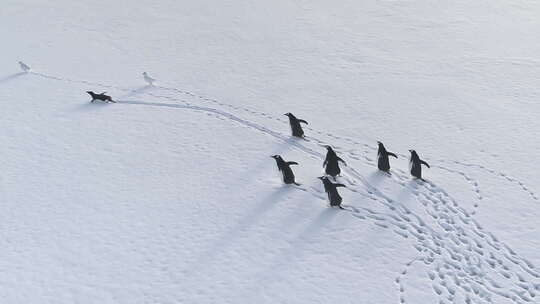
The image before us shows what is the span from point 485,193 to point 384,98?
4738 mm

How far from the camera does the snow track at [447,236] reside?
7395 mm

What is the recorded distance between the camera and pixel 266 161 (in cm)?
1054

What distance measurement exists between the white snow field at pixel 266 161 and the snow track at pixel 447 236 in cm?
3

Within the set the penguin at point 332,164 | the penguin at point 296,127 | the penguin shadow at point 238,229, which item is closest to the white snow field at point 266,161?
the penguin shadow at point 238,229

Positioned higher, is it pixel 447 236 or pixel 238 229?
pixel 238 229

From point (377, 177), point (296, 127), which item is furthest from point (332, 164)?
point (296, 127)

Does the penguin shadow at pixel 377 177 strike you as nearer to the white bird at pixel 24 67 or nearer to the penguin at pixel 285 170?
the penguin at pixel 285 170

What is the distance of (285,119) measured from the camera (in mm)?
12469

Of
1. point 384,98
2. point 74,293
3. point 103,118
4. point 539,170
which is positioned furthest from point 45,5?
point 539,170

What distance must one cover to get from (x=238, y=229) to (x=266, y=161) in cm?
236

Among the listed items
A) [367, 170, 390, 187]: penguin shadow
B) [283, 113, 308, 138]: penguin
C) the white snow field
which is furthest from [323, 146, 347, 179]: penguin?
[283, 113, 308, 138]: penguin

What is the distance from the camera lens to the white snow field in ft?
24.8

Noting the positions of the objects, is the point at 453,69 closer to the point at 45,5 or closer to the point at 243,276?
the point at 243,276

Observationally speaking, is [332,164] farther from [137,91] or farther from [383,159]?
[137,91]
